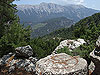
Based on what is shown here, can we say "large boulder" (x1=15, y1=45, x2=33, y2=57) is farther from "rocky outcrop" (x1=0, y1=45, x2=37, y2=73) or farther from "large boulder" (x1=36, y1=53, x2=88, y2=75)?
"large boulder" (x1=36, y1=53, x2=88, y2=75)

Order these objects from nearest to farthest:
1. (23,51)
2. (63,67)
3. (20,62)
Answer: (63,67), (20,62), (23,51)

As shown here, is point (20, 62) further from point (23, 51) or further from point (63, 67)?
point (63, 67)

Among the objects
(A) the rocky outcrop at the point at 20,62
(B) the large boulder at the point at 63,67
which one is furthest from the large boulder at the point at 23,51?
(B) the large boulder at the point at 63,67

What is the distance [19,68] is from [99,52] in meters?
10.7

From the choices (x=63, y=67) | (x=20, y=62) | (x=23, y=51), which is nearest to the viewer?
(x=63, y=67)

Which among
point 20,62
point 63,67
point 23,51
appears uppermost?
point 63,67

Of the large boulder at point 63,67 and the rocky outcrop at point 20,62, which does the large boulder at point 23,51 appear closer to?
the rocky outcrop at point 20,62

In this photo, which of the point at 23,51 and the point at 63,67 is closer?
the point at 63,67

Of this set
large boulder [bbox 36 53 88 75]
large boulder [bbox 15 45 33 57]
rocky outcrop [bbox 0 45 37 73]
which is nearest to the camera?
large boulder [bbox 36 53 88 75]

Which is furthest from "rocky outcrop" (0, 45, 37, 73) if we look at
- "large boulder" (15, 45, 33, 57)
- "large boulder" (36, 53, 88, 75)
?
"large boulder" (36, 53, 88, 75)

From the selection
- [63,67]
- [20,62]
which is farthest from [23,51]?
[63,67]

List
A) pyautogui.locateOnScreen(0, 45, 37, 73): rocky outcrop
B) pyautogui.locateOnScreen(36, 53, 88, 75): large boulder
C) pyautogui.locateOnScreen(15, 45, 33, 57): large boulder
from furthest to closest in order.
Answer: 1. pyautogui.locateOnScreen(15, 45, 33, 57): large boulder
2. pyautogui.locateOnScreen(0, 45, 37, 73): rocky outcrop
3. pyautogui.locateOnScreen(36, 53, 88, 75): large boulder

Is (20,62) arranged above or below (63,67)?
below

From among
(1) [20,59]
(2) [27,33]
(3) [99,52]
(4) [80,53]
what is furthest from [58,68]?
(2) [27,33]
